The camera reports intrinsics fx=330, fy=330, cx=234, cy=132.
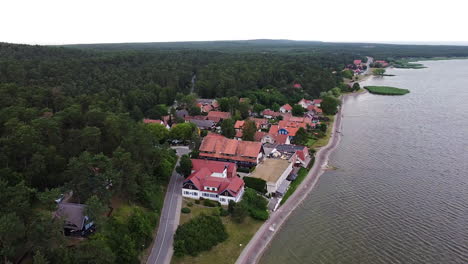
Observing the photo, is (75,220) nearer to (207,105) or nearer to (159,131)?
(159,131)

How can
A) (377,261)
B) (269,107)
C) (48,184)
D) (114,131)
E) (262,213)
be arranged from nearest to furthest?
(377,261)
(48,184)
(262,213)
(114,131)
(269,107)

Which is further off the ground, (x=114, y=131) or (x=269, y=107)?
(x=114, y=131)

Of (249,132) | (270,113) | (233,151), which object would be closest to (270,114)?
(270,113)

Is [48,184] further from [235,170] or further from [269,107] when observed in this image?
[269,107]

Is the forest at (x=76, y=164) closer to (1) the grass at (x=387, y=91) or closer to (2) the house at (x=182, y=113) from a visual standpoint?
(2) the house at (x=182, y=113)

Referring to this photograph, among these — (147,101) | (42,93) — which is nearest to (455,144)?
(147,101)

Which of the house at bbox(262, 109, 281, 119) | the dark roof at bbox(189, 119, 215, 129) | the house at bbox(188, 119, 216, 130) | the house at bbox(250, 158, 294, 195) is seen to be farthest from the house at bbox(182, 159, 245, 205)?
the house at bbox(262, 109, 281, 119)

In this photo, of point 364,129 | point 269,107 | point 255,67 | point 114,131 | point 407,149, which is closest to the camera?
point 114,131
